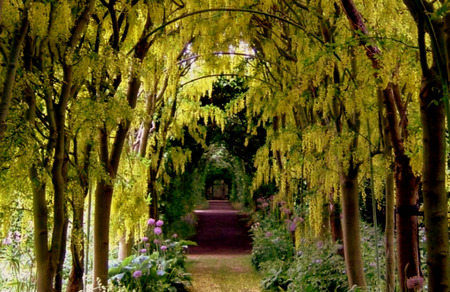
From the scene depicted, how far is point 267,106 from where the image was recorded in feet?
20.4

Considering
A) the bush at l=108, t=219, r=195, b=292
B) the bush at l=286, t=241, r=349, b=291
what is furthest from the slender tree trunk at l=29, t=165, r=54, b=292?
the bush at l=286, t=241, r=349, b=291

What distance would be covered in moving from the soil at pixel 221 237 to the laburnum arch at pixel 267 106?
6895 millimetres

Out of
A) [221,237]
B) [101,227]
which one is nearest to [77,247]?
[101,227]

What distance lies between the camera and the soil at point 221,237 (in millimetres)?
12375

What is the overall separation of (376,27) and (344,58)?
1.15 ft

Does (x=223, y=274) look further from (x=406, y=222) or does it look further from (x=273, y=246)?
(x=406, y=222)

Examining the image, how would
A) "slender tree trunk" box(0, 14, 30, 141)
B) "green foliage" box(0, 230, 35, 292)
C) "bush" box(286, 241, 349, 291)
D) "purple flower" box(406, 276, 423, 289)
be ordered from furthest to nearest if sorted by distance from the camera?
1. "bush" box(286, 241, 349, 291)
2. "green foliage" box(0, 230, 35, 292)
3. "purple flower" box(406, 276, 423, 289)
4. "slender tree trunk" box(0, 14, 30, 141)

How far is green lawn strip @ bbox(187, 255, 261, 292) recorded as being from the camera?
753 cm

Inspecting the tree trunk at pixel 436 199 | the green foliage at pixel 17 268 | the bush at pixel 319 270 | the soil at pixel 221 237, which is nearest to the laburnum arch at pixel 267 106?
the tree trunk at pixel 436 199

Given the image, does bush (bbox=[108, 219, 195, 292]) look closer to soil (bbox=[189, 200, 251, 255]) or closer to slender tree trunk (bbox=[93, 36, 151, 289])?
slender tree trunk (bbox=[93, 36, 151, 289])

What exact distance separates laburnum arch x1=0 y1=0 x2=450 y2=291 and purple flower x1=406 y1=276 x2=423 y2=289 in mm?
243

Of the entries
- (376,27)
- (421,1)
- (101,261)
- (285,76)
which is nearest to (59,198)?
(101,261)

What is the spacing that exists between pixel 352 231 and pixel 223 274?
4.93 m

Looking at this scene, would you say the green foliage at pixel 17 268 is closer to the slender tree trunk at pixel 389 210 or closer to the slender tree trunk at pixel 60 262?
the slender tree trunk at pixel 60 262
